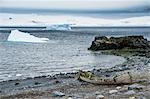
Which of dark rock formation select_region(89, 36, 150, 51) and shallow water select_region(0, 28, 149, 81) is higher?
dark rock formation select_region(89, 36, 150, 51)

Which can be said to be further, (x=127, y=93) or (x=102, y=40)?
(x=102, y=40)

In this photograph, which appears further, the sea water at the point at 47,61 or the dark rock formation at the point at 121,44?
the dark rock formation at the point at 121,44

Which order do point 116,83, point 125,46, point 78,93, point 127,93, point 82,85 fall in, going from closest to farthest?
point 127,93 < point 78,93 < point 116,83 < point 82,85 < point 125,46

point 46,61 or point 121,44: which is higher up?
point 121,44

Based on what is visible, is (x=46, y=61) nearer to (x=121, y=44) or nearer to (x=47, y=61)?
(x=47, y=61)

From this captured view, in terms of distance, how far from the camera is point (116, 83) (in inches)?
578

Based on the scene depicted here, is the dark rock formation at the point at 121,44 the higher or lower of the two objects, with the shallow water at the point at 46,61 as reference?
higher

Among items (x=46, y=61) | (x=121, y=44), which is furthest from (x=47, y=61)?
(x=121, y=44)

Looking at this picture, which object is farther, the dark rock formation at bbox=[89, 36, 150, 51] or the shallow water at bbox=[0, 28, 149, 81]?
the dark rock formation at bbox=[89, 36, 150, 51]

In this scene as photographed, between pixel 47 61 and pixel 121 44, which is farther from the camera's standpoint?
pixel 121 44

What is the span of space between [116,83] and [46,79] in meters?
6.40

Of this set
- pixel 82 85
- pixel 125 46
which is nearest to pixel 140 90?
pixel 82 85

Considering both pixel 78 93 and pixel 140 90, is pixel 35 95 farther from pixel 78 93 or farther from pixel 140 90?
pixel 140 90

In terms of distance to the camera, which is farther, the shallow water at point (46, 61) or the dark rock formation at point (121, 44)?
the dark rock formation at point (121, 44)
